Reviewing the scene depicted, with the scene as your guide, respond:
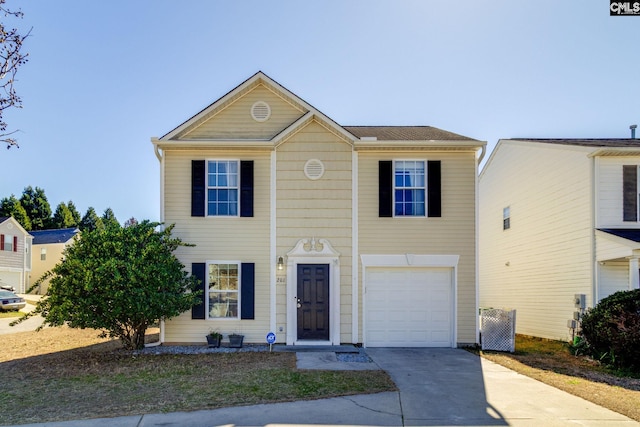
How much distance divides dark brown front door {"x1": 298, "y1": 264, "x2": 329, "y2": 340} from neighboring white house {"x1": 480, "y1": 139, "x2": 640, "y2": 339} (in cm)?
620

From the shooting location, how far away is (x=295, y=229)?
40.4 ft

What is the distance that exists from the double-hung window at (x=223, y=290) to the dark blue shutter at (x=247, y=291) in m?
0.14

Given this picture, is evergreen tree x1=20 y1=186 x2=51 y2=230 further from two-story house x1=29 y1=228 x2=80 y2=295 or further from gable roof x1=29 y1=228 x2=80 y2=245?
two-story house x1=29 y1=228 x2=80 y2=295

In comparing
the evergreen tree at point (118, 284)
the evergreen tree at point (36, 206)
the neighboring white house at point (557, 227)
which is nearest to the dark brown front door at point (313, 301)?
the evergreen tree at point (118, 284)

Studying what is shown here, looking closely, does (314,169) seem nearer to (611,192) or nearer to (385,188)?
(385,188)

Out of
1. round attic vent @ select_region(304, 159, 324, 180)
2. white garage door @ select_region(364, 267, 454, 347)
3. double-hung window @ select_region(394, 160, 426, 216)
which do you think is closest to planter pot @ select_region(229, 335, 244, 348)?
white garage door @ select_region(364, 267, 454, 347)

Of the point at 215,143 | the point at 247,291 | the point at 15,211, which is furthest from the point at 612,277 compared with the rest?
the point at 15,211

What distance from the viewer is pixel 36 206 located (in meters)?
50.5

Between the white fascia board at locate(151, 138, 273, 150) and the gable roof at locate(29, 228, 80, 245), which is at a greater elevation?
the white fascia board at locate(151, 138, 273, 150)

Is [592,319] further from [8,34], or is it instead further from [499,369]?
[8,34]

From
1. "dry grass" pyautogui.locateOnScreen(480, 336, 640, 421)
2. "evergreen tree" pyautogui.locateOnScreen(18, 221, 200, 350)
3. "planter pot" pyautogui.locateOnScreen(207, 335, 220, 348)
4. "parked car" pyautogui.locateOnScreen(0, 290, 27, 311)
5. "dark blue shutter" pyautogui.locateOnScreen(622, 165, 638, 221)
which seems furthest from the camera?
"parked car" pyautogui.locateOnScreen(0, 290, 27, 311)

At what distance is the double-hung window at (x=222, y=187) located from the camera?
40.7 ft

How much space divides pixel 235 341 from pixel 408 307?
169 inches

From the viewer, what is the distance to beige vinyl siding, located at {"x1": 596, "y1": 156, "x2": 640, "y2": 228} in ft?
41.8
